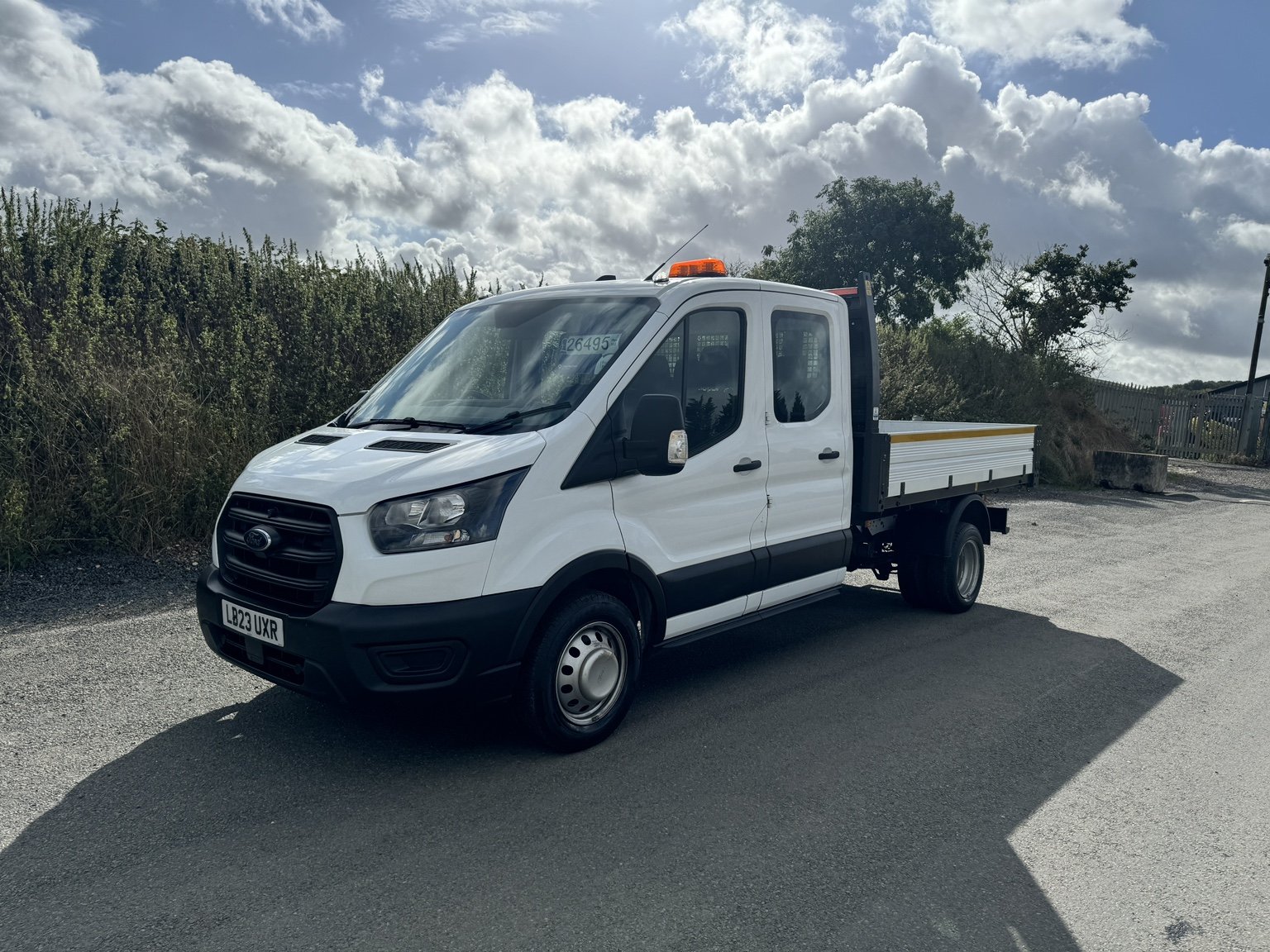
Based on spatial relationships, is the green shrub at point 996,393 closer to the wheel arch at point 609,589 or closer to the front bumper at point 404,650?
the wheel arch at point 609,589

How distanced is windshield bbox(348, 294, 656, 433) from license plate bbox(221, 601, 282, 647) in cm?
114

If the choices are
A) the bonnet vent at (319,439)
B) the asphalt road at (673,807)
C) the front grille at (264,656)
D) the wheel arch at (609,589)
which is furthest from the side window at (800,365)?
the front grille at (264,656)

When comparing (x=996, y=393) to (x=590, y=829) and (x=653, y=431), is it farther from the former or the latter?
(x=590, y=829)

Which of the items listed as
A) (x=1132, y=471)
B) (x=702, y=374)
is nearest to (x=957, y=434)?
(x=702, y=374)

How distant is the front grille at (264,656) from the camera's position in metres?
3.96

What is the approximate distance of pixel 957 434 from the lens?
710cm

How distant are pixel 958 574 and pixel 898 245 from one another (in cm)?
3450

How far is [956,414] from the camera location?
66.8ft

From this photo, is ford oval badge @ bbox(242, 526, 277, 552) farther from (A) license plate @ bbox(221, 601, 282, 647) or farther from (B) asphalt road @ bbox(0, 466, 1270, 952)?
(B) asphalt road @ bbox(0, 466, 1270, 952)

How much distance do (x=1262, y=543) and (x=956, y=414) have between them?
8753 millimetres

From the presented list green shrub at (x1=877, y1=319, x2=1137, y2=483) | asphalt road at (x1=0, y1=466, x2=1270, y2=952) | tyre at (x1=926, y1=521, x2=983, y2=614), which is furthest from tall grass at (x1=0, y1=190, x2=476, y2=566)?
green shrub at (x1=877, y1=319, x2=1137, y2=483)

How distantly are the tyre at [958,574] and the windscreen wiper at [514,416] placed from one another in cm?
392

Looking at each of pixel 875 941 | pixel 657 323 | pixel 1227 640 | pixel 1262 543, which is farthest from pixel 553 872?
pixel 1262 543

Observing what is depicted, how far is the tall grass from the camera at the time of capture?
7840 millimetres
